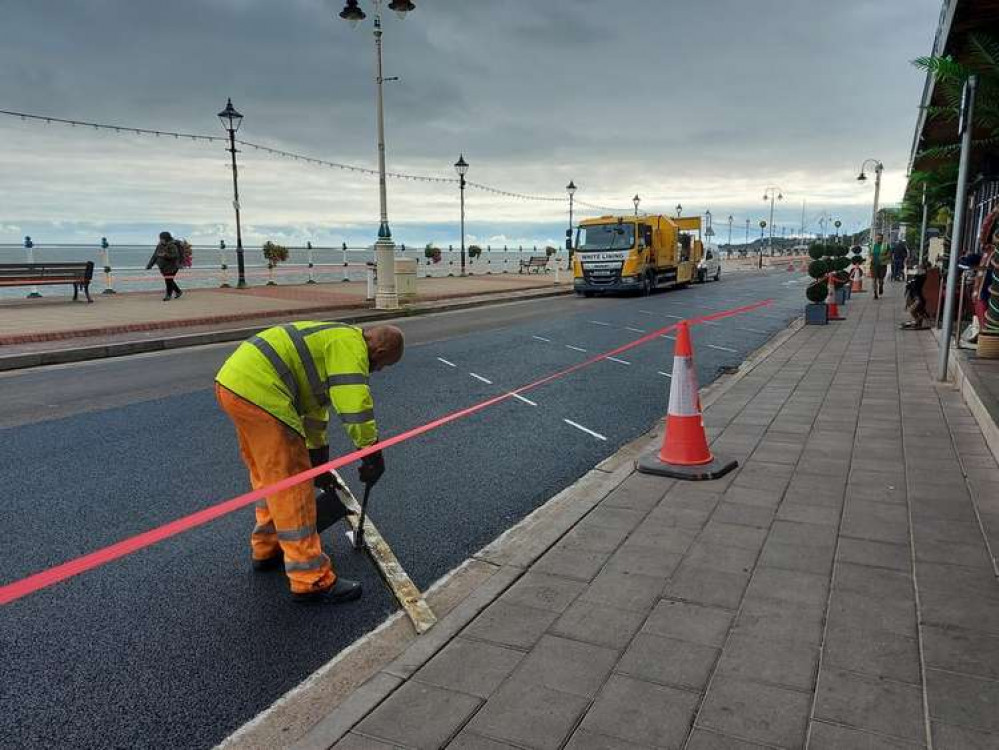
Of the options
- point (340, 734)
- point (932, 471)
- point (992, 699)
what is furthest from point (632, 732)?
point (932, 471)

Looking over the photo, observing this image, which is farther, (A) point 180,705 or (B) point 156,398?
(B) point 156,398

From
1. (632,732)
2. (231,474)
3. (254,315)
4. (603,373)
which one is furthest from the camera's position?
(254,315)

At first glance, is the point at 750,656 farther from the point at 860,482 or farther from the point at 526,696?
the point at 860,482

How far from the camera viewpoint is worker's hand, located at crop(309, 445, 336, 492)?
152 inches

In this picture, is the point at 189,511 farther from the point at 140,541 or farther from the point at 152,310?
the point at 152,310

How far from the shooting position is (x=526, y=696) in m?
2.57

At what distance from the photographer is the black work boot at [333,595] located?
344cm

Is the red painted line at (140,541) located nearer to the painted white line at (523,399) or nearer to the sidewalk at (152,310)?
the painted white line at (523,399)

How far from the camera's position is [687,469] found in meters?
5.12

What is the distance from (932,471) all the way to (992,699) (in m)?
2.99

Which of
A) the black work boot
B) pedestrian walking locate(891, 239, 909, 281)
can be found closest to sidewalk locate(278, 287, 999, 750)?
the black work boot

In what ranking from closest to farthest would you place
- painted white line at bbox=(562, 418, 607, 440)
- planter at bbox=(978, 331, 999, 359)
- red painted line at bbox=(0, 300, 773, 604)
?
red painted line at bbox=(0, 300, 773, 604) → painted white line at bbox=(562, 418, 607, 440) → planter at bbox=(978, 331, 999, 359)

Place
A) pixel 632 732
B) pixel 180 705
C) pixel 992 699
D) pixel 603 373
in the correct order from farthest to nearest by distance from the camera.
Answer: pixel 603 373 → pixel 180 705 → pixel 992 699 → pixel 632 732

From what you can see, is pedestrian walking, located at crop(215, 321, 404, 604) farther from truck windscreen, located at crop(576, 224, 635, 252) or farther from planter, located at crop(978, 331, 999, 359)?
truck windscreen, located at crop(576, 224, 635, 252)
